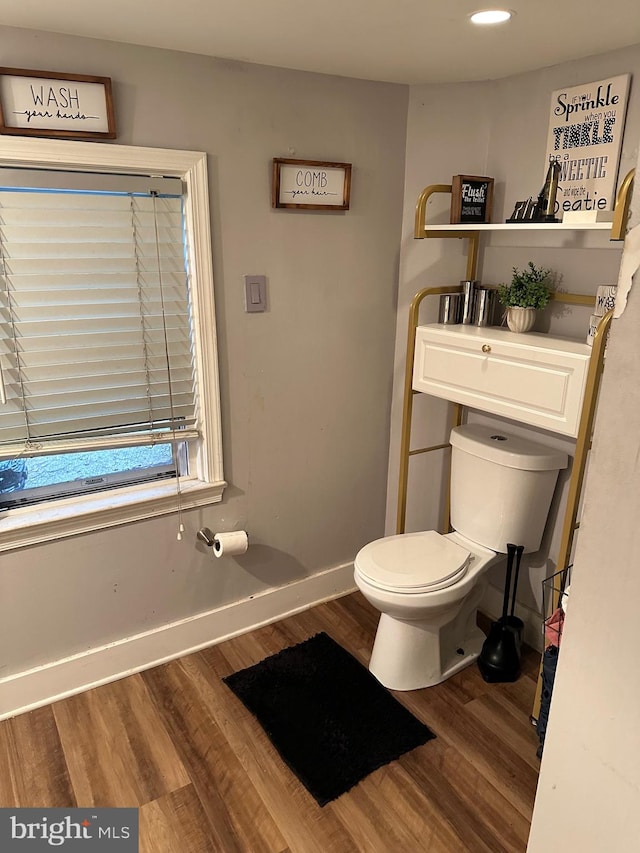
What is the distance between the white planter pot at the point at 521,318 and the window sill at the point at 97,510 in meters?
1.19

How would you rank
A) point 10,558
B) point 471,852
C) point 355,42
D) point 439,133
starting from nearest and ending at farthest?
1. point 471,852
2. point 355,42
3. point 10,558
4. point 439,133

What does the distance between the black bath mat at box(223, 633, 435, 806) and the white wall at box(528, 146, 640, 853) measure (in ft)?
3.35

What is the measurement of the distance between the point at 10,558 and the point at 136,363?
747 millimetres

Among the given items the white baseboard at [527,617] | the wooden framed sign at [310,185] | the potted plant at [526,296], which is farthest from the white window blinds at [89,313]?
the white baseboard at [527,617]

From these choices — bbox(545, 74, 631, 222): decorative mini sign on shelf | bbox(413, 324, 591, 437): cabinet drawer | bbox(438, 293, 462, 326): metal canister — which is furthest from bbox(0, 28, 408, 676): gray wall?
bbox(545, 74, 631, 222): decorative mini sign on shelf

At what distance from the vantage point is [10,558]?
192cm

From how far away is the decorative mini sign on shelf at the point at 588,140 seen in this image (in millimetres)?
1784

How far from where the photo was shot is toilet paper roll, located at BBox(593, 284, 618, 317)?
1743 mm

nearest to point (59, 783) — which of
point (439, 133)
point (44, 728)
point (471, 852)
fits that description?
point (44, 728)

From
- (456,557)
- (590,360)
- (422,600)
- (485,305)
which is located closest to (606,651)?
(590,360)

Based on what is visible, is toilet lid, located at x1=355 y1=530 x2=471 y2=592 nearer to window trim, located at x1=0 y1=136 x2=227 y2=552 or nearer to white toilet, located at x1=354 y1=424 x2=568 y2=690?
white toilet, located at x1=354 y1=424 x2=568 y2=690

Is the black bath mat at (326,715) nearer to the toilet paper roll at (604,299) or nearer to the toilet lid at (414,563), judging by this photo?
the toilet lid at (414,563)

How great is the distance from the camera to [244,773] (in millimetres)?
1829

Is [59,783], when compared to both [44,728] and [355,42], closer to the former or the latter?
[44,728]
